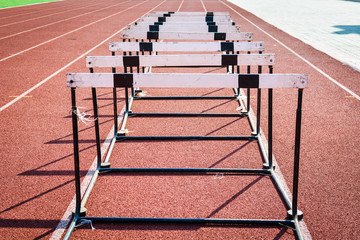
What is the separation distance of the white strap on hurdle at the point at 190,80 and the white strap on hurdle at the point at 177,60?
92cm

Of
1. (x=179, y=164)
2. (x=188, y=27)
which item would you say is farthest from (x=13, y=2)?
(x=179, y=164)

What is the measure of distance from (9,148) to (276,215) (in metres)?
3.39

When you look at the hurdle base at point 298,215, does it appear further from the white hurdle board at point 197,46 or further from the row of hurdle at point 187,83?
the white hurdle board at point 197,46

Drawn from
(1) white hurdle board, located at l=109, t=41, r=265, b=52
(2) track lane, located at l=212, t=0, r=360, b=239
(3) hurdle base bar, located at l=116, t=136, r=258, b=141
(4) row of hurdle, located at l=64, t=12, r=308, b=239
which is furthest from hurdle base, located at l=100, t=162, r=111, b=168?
(2) track lane, located at l=212, t=0, r=360, b=239

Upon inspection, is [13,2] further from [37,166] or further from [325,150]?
[325,150]

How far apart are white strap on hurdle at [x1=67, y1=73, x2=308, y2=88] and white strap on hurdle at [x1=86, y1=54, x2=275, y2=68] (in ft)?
3.03

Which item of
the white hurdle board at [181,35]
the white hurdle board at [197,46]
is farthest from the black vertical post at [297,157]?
the white hurdle board at [181,35]

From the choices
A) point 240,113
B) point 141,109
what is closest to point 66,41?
point 141,109

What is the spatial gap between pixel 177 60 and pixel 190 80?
117cm

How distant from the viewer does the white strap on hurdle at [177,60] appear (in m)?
3.89

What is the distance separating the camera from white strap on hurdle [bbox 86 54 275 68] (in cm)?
389

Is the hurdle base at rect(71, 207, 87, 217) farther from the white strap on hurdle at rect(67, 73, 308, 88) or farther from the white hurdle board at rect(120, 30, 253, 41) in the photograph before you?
the white hurdle board at rect(120, 30, 253, 41)

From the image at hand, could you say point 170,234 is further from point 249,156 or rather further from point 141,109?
point 141,109

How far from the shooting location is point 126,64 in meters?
3.95
